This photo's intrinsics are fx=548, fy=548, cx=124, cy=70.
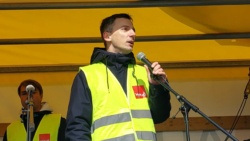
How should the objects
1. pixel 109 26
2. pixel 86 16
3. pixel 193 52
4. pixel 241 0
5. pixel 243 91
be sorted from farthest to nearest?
pixel 243 91, pixel 193 52, pixel 86 16, pixel 241 0, pixel 109 26

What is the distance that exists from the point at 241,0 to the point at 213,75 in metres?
1.24

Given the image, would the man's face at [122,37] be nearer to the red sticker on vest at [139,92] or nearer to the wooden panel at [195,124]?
the red sticker on vest at [139,92]

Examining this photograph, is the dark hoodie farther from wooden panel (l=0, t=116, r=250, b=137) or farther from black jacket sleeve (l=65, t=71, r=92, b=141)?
wooden panel (l=0, t=116, r=250, b=137)

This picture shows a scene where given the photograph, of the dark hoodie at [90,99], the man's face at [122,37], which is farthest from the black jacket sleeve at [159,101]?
the man's face at [122,37]

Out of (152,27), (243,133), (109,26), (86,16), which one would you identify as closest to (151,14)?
(152,27)

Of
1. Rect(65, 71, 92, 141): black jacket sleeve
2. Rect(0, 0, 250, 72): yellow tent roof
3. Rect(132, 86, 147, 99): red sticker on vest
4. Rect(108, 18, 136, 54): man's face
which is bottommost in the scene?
Rect(65, 71, 92, 141): black jacket sleeve

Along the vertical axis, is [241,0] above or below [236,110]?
above

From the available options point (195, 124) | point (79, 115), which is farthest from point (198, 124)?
point (79, 115)

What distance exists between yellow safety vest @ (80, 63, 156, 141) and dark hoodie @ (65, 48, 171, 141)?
27 mm

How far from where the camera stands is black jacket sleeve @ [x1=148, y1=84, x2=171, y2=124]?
269 cm

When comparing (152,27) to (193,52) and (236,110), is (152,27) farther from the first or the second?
(236,110)

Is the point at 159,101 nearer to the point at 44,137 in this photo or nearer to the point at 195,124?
the point at 44,137

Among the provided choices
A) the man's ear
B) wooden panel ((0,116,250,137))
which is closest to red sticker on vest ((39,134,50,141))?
wooden panel ((0,116,250,137))

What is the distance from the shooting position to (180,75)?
478cm
